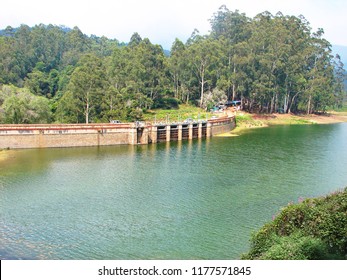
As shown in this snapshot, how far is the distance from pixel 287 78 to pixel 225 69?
15225 millimetres

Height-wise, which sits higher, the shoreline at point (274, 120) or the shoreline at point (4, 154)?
the shoreline at point (274, 120)

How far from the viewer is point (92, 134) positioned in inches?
2311

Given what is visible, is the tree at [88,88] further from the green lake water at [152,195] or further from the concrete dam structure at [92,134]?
the green lake water at [152,195]

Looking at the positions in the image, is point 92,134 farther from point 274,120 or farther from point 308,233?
point 274,120

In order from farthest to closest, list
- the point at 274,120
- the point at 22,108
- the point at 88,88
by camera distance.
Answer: the point at 274,120
the point at 88,88
the point at 22,108

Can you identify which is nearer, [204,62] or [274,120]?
[204,62]

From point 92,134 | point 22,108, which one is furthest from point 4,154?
point 92,134

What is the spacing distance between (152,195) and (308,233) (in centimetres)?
1835

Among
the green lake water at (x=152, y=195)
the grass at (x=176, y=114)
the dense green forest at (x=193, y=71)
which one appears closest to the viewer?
the green lake water at (x=152, y=195)

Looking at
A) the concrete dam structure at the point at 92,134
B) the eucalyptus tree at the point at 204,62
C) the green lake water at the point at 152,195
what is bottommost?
the green lake water at the point at 152,195

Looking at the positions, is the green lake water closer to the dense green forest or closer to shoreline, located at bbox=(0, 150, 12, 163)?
shoreline, located at bbox=(0, 150, 12, 163)

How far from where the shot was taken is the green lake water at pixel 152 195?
25953 mm

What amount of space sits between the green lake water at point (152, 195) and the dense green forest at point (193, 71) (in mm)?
19228

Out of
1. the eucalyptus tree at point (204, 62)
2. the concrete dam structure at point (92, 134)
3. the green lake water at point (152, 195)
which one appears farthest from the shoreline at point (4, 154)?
the eucalyptus tree at point (204, 62)
